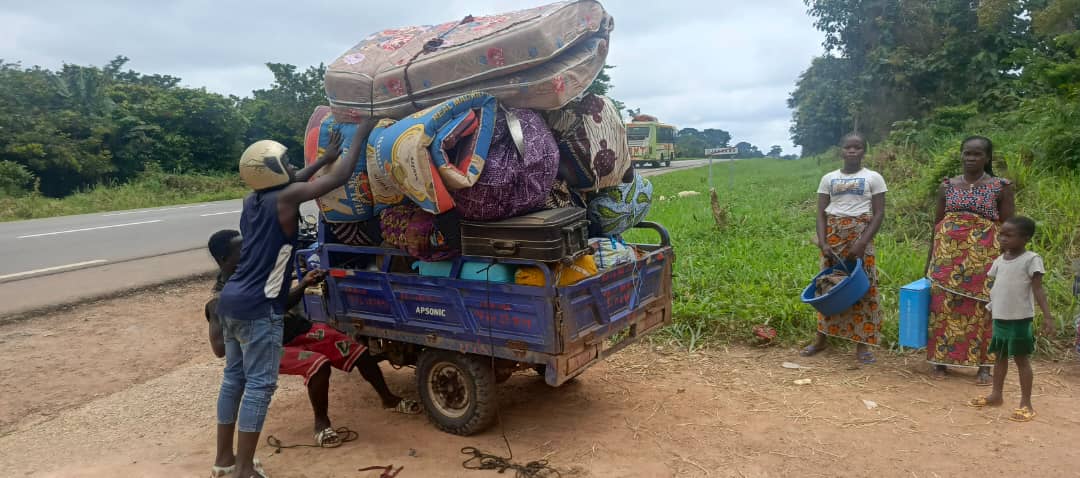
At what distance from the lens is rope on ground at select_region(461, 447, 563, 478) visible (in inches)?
125

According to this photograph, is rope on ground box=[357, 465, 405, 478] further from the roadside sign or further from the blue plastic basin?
the roadside sign

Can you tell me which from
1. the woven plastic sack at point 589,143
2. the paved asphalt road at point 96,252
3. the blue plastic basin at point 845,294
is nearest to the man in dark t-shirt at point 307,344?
the woven plastic sack at point 589,143

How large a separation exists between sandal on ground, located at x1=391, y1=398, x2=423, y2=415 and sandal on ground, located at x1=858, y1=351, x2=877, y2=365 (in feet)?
9.95

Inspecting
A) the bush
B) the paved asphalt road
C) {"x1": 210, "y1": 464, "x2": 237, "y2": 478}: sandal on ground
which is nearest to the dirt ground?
{"x1": 210, "y1": 464, "x2": 237, "y2": 478}: sandal on ground

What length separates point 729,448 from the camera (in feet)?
11.2

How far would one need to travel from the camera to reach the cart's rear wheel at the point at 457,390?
3.51 meters

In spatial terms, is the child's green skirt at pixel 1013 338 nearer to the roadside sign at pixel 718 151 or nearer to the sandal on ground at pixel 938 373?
the sandal on ground at pixel 938 373

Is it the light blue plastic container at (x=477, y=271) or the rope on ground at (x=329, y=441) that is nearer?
the light blue plastic container at (x=477, y=271)

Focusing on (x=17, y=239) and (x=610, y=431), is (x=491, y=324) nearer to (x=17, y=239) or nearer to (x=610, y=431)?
(x=610, y=431)

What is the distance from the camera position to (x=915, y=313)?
4375mm

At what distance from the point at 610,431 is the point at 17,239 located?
1118 cm

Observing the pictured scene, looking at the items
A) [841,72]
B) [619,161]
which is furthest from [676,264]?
[841,72]

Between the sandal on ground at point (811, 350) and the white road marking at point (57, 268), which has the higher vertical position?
the white road marking at point (57, 268)

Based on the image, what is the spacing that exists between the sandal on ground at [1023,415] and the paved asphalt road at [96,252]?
7810 mm
